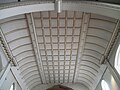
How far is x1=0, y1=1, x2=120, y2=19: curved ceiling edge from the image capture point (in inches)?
335

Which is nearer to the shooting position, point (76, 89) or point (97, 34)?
point (97, 34)

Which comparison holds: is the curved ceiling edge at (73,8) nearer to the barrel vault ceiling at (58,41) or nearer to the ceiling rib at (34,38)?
the barrel vault ceiling at (58,41)

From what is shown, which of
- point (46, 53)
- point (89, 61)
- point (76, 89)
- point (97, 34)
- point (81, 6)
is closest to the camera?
point (81, 6)

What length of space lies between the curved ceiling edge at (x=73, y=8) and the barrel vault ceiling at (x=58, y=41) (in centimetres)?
151

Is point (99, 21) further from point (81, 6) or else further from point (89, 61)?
point (89, 61)

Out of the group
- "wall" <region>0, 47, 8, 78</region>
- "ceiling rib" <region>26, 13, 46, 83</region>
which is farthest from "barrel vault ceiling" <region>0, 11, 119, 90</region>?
"wall" <region>0, 47, 8, 78</region>

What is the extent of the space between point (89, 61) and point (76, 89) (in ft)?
22.2

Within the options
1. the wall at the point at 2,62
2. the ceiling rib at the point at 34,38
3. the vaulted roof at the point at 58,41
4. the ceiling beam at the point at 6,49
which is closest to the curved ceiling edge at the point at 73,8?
the vaulted roof at the point at 58,41

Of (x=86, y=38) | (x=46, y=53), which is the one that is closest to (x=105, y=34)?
(x=86, y=38)

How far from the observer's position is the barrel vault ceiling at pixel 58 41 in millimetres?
11078

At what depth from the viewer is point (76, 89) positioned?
21562mm

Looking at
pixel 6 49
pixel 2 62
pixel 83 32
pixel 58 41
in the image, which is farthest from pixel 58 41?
pixel 2 62

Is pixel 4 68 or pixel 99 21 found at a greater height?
pixel 99 21

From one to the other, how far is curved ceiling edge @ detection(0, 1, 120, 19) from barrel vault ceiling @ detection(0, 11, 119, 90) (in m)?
1.51
